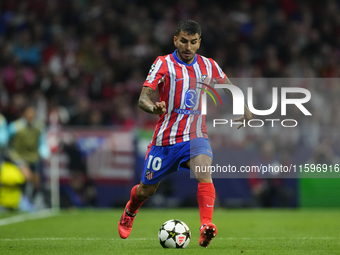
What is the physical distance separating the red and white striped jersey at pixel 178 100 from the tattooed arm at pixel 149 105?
9.0 inches

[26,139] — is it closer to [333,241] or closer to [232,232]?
[232,232]

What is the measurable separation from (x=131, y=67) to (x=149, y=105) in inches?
399

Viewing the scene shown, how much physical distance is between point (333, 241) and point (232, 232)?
1.80 m

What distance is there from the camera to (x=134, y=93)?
1503cm

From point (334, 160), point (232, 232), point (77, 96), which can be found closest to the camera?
point (232, 232)

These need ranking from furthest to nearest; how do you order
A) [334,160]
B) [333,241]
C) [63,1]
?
[63,1] < [334,160] < [333,241]

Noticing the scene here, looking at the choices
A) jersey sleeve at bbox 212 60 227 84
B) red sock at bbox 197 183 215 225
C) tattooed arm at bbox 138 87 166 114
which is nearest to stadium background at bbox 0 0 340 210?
jersey sleeve at bbox 212 60 227 84

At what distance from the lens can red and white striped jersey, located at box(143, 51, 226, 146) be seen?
603 centimetres

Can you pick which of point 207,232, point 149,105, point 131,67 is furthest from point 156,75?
point 131,67

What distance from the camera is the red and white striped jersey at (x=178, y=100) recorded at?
237 inches

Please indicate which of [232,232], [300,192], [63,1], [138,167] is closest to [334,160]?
[300,192]

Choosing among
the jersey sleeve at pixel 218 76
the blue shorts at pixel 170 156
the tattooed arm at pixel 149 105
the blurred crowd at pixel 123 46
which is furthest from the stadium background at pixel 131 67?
the tattooed arm at pixel 149 105

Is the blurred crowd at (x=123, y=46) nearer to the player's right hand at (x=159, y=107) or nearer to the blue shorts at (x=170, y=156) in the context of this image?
the blue shorts at (x=170, y=156)

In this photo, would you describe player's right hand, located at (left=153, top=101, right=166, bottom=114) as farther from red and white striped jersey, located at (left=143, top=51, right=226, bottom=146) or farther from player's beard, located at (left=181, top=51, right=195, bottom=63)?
player's beard, located at (left=181, top=51, right=195, bottom=63)
